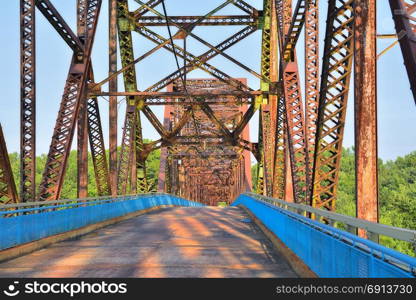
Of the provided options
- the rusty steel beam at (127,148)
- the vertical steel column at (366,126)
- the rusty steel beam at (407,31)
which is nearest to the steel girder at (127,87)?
the rusty steel beam at (127,148)

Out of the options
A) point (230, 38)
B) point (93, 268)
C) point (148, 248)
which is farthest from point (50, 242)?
point (230, 38)

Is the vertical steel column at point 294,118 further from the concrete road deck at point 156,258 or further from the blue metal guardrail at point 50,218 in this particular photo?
the blue metal guardrail at point 50,218

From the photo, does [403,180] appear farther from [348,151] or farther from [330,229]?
[330,229]

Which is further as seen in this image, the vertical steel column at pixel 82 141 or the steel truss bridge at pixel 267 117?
the vertical steel column at pixel 82 141

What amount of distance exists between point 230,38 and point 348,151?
17921 centimetres

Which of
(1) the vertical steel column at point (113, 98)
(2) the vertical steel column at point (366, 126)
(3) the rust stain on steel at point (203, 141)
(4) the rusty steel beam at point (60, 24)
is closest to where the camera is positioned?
(2) the vertical steel column at point (366, 126)

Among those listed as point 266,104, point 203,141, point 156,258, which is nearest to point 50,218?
point 156,258

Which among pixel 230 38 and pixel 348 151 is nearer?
pixel 230 38

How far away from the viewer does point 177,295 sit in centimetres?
582

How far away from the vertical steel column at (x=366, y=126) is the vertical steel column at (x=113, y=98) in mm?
16501

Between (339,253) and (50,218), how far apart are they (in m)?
9.19

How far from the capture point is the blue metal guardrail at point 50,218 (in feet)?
35.3

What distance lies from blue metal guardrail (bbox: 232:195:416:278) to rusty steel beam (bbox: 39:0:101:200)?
315 inches

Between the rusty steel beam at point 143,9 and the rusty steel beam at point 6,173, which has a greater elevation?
the rusty steel beam at point 143,9
